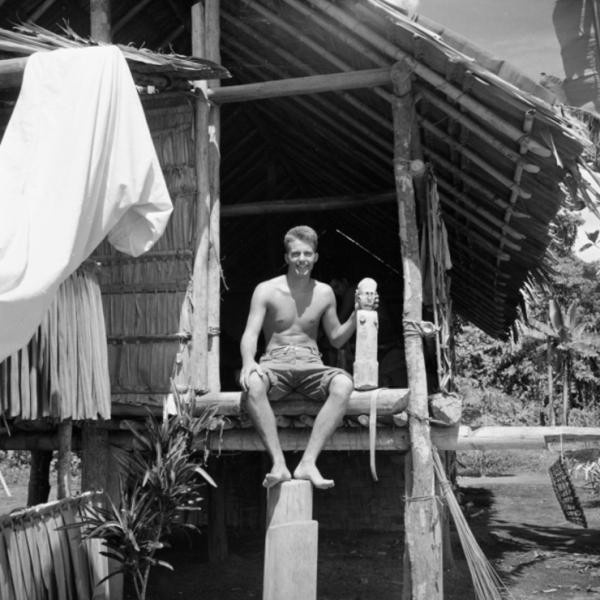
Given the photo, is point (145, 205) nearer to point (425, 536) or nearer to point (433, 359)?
point (425, 536)

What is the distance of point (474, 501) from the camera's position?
46.7ft

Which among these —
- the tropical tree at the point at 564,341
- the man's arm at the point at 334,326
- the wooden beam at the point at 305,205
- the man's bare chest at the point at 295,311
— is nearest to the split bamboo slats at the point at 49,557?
the man's bare chest at the point at 295,311

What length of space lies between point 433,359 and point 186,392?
5503 millimetres

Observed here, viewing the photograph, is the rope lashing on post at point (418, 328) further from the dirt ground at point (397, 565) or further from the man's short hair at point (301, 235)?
the dirt ground at point (397, 565)

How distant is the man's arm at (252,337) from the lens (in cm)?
574

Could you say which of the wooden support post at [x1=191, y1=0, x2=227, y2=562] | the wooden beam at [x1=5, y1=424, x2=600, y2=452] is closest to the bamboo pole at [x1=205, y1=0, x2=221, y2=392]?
the wooden support post at [x1=191, y1=0, x2=227, y2=562]

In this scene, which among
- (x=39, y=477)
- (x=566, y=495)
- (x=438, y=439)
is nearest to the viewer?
(x=438, y=439)

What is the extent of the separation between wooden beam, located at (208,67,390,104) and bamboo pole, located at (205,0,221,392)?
0.50 feet

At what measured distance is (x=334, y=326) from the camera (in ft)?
20.2

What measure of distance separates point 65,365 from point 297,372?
1.46 metres

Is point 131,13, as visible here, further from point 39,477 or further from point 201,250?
point 39,477

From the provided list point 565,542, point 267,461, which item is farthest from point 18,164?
point 565,542

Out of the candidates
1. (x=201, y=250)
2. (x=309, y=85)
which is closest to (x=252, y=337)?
(x=201, y=250)

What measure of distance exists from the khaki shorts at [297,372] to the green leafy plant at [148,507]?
75cm
